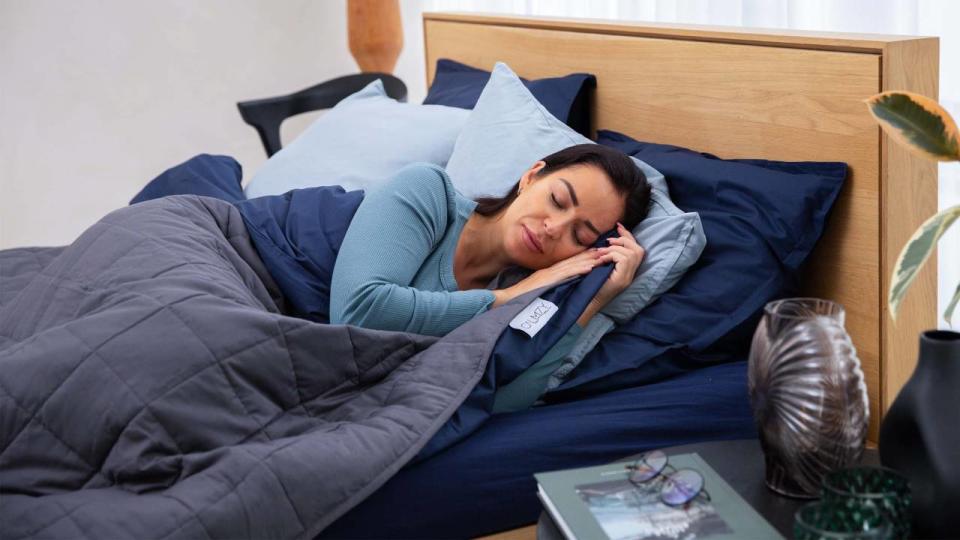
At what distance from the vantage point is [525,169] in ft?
6.68

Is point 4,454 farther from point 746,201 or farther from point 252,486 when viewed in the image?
point 746,201

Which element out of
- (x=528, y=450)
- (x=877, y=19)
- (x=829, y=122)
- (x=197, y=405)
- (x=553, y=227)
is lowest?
(x=528, y=450)

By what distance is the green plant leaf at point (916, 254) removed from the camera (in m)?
1.01

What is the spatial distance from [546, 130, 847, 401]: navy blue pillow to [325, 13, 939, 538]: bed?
0.11 feet

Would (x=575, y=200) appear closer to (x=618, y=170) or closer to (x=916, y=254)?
(x=618, y=170)

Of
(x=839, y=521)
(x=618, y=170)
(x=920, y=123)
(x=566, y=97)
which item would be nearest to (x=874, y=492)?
(x=839, y=521)

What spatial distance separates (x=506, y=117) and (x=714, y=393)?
0.79 m

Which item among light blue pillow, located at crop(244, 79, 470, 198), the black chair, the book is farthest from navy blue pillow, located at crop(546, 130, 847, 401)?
the black chair

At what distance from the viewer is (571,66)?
2.33 metres

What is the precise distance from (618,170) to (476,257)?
294 mm

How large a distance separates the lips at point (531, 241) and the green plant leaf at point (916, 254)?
31.1 inches

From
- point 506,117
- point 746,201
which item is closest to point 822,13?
point 746,201

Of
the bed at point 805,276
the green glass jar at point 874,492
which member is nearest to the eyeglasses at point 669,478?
the green glass jar at point 874,492

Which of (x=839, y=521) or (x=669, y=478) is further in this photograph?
(x=669, y=478)
